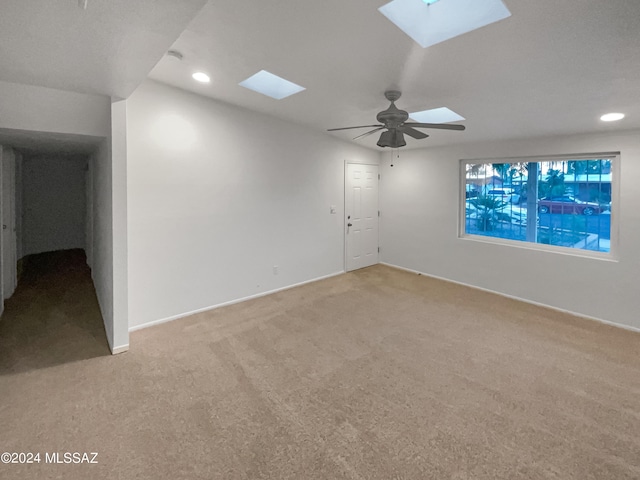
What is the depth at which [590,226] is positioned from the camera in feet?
12.9

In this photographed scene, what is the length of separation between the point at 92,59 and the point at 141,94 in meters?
1.22

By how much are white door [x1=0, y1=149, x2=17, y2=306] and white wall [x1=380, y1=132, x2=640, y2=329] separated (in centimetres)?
578

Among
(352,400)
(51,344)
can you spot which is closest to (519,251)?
(352,400)

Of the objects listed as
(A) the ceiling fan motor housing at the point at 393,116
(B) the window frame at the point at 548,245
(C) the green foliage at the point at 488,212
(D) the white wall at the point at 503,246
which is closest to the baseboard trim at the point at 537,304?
(D) the white wall at the point at 503,246

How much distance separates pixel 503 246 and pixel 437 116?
7.01 feet

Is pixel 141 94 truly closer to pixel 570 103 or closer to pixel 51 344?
pixel 51 344

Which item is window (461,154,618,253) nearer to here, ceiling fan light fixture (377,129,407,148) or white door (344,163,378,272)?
white door (344,163,378,272)

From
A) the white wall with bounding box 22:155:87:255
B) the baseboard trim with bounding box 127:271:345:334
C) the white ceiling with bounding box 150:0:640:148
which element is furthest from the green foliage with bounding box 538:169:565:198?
the white wall with bounding box 22:155:87:255

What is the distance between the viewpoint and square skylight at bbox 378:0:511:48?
6.38ft

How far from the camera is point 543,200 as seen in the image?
433cm

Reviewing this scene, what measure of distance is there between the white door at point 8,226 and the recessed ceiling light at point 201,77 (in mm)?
2875

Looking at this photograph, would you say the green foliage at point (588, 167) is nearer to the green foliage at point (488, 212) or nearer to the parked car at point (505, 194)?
the parked car at point (505, 194)

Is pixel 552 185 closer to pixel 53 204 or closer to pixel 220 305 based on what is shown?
pixel 220 305

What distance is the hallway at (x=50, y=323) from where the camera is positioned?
282 cm
